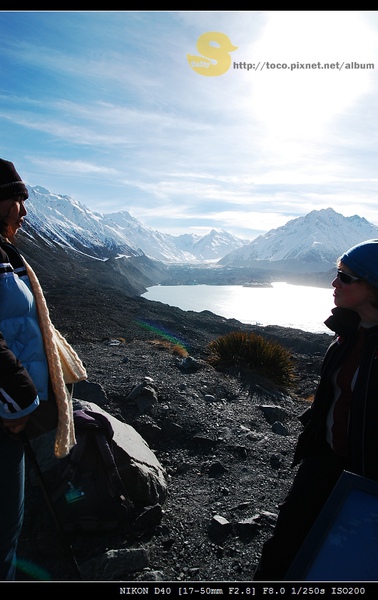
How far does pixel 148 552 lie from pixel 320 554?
5.67 ft

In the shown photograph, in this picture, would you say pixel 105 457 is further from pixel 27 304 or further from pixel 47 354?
pixel 27 304

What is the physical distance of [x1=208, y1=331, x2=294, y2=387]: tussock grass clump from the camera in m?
8.75

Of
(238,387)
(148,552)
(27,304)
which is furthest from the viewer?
(238,387)

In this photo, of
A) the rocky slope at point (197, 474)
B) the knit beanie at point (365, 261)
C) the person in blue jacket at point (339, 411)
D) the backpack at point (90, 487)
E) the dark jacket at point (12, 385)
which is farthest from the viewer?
the backpack at point (90, 487)

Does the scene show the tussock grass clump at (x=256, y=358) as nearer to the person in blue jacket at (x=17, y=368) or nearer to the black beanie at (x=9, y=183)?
the person in blue jacket at (x=17, y=368)

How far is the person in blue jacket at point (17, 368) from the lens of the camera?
179cm

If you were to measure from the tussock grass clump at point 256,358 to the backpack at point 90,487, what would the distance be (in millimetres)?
5728

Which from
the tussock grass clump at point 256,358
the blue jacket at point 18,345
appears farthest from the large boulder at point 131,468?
the tussock grass clump at point 256,358

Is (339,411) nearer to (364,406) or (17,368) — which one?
(364,406)

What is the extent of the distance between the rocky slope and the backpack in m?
0.13

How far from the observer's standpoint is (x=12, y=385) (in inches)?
69.1
